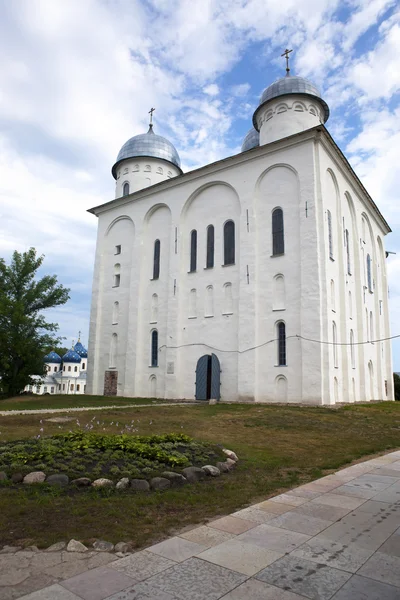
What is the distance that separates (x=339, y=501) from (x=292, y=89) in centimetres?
2583

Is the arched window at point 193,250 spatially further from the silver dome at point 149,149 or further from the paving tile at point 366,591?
the paving tile at point 366,591

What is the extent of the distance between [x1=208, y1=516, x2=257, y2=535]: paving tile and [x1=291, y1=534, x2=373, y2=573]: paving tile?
0.66 metres

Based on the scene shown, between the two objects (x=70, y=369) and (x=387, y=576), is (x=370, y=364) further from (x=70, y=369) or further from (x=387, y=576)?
(x=70, y=369)

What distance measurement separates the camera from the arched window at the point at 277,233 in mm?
21328

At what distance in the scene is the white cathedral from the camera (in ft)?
66.1

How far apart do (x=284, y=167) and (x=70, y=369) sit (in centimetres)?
5124

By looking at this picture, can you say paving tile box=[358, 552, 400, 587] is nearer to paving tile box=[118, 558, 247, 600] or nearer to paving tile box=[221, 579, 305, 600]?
paving tile box=[221, 579, 305, 600]

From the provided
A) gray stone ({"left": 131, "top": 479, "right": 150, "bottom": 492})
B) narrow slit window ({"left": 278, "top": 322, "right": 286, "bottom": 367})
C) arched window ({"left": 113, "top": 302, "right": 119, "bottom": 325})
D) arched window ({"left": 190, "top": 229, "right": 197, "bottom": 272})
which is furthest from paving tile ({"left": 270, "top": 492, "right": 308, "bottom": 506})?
arched window ({"left": 113, "top": 302, "right": 119, "bottom": 325})

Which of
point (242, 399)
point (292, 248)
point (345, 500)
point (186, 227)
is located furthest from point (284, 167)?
point (345, 500)

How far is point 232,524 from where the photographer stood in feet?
14.5

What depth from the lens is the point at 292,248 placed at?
68.2 ft

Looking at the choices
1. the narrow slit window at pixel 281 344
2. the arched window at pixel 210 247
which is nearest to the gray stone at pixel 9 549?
the narrow slit window at pixel 281 344

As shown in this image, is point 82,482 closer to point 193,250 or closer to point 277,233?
point 277,233

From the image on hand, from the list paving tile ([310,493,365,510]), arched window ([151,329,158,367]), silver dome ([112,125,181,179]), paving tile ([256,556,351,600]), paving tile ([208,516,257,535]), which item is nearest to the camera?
paving tile ([256,556,351,600])
